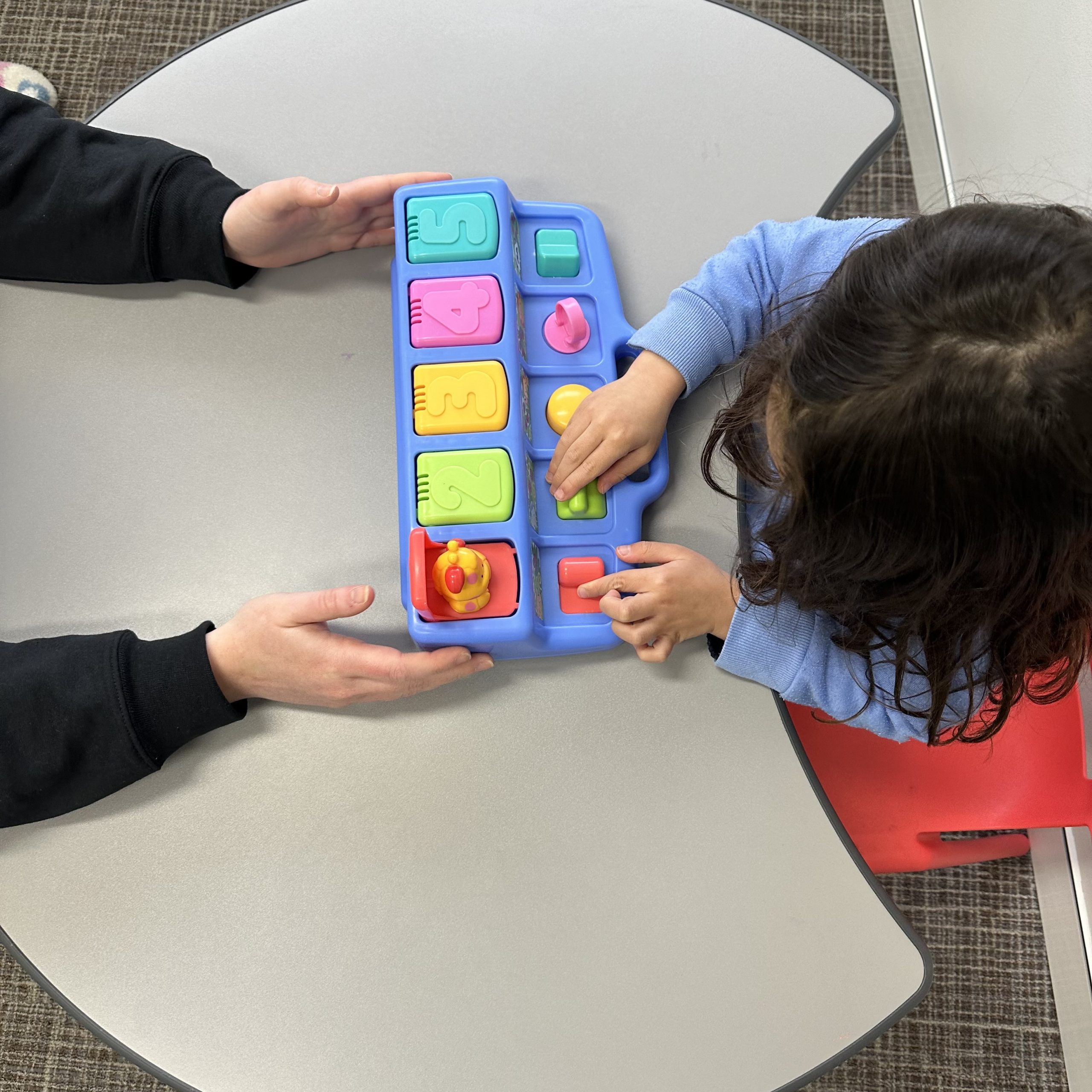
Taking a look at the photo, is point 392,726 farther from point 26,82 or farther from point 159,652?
point 26,82

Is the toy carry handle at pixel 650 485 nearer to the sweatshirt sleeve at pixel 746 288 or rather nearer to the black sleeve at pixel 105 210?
the sweatshirt sleeve at pixel 746 288

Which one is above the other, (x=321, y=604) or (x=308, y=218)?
(x=308, y=218)

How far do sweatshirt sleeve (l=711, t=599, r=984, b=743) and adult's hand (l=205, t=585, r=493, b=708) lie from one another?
0.49 ft

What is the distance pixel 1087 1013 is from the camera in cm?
100

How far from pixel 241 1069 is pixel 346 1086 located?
59 mm

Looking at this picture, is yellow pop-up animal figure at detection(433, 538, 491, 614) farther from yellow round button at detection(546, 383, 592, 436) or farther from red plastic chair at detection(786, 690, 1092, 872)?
red plastic chair at detection(786, 690, 1092, 872)

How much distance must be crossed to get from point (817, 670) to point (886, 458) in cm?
19

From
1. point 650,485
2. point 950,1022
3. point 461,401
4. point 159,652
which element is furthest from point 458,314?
point 950,1022

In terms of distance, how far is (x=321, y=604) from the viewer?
1.79ft

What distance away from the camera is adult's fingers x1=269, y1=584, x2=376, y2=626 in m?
0.53

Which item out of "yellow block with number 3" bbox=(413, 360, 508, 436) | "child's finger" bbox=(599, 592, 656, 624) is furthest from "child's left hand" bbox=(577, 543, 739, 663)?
"yellow block with number 3" bbox=(413, 360, 508, 436)

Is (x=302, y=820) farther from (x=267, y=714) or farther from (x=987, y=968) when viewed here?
(x=987, y=968)

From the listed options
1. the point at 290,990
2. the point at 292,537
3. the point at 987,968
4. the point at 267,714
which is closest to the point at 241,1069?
the point at 290,990

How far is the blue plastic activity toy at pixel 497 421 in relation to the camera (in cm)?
54
